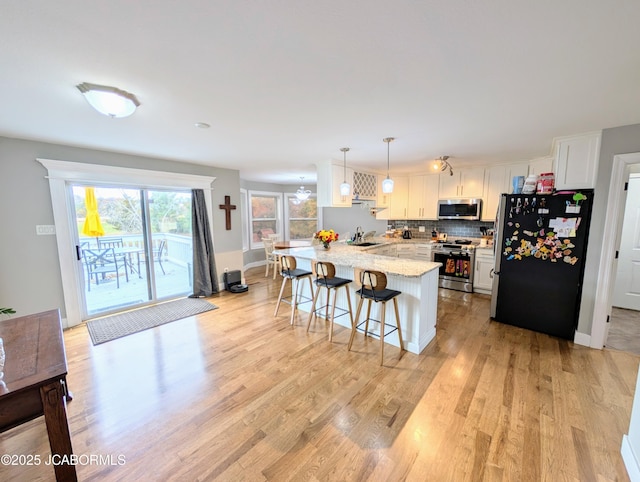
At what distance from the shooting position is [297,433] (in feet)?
6.06

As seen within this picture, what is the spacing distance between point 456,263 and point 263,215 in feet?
16.5

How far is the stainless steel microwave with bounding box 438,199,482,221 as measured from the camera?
4848mm

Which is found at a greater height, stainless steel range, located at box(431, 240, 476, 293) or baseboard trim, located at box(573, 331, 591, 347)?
stainless steel range, located at box(431, 240, 476, 293)

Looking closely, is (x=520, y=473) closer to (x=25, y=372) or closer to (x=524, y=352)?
(x=524, y=352)

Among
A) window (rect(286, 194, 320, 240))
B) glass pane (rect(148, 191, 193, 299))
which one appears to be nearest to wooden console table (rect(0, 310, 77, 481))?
glass pane (rect(148, 191, 193, 299))

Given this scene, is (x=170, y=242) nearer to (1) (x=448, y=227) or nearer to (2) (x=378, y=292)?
(2) (x=378, y=292)

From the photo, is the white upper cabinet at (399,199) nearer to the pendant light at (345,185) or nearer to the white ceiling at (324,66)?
the pendant light at (345,185)

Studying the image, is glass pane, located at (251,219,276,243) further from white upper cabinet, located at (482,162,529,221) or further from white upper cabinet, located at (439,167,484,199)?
white upper cabinet, located at (482,162,529,221)

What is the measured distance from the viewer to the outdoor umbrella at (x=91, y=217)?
3.71 metres

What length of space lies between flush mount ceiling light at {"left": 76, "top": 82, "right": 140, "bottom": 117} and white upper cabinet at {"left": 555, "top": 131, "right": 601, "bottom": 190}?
430cm

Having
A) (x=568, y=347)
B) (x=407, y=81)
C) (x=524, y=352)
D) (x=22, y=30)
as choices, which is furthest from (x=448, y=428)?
(x=22, y=30)

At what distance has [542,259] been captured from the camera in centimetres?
319

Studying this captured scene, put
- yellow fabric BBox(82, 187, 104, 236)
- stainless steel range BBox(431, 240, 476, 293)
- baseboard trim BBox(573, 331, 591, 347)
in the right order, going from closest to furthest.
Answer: baseboard trim BBox(573, 331, 591, 347), yellow fabric BBox(82, 187, 104, 236), stainless steel range BBox(431, 240, 476, 293)

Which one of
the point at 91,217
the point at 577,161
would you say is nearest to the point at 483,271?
the point at 577,161
